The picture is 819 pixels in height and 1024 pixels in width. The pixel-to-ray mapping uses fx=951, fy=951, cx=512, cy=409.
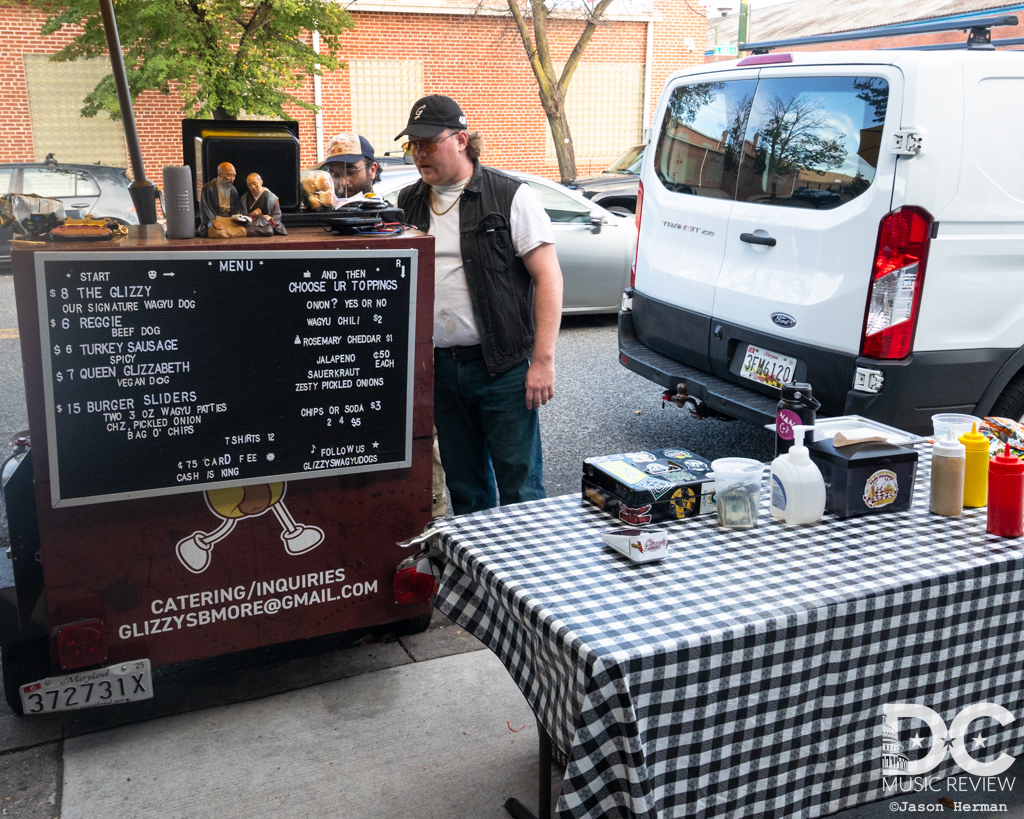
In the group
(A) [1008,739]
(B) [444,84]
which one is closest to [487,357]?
(A) [1008,739]

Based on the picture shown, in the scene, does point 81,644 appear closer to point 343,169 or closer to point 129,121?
point 129,121

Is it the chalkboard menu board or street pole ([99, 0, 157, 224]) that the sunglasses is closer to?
the chalkboard menu board

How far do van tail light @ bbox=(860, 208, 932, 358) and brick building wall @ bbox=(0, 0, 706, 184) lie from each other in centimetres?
1770

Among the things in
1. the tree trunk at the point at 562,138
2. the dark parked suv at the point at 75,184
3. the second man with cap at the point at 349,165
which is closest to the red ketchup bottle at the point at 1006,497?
the second man with cap at the point at 349,165

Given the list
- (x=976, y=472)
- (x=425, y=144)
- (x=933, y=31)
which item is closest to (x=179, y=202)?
(x=425, y=144)

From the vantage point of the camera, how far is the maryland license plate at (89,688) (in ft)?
9.14

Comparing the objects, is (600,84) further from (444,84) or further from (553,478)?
(553,478)

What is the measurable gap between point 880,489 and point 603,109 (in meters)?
21.6

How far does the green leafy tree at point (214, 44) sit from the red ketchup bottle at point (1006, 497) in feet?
45.7

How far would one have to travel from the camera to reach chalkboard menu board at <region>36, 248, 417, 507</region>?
2.59 m

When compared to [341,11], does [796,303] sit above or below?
below

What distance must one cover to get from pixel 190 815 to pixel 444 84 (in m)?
20.7

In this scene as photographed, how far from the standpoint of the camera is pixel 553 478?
5.37 m

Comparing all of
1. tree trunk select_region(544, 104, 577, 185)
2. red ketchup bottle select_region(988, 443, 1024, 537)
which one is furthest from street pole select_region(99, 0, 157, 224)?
tree trunk select_region(544, 104, 577, 185)
